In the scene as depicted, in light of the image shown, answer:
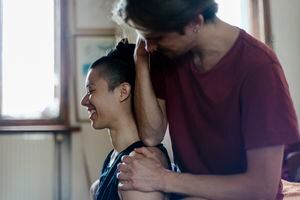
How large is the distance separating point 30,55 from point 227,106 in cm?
285

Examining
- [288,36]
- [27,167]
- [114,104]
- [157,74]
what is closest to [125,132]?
[114,104]

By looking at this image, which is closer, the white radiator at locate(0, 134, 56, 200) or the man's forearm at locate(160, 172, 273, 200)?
the man's forearm at locate(160, 172, 273, 200)

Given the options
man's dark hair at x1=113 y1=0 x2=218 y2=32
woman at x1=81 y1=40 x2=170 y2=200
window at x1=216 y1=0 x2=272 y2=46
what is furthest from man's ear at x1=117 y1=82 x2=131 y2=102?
window at x1=216 y1=0 x2=272 y2=46

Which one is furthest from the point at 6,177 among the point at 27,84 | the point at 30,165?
the point at 27,84

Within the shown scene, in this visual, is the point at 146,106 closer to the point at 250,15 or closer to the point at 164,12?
A: the point at 164,12

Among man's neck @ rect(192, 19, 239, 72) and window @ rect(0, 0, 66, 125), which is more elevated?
window @ rect(0, 0, 66, 125)

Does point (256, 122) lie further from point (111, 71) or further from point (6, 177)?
point (6, 177)

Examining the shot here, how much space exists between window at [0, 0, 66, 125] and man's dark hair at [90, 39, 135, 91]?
237 centimetres

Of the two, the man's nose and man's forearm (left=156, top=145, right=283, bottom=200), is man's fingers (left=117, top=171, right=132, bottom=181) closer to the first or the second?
man's forearm (left=156, top=145, right=283, bottom=200)

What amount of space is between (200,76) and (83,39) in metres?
2.54

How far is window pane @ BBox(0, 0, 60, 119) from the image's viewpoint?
3.78 metres

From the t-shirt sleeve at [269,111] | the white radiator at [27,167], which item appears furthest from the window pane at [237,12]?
the t-shirt sleeve at [269,111]

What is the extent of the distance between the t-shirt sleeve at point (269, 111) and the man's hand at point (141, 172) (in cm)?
25

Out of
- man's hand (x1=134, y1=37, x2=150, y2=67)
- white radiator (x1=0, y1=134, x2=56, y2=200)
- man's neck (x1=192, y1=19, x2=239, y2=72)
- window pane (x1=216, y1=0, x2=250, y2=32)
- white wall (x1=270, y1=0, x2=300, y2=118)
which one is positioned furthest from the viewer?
white radiator (x1=0, y1=134, x2=56, y2=200)
